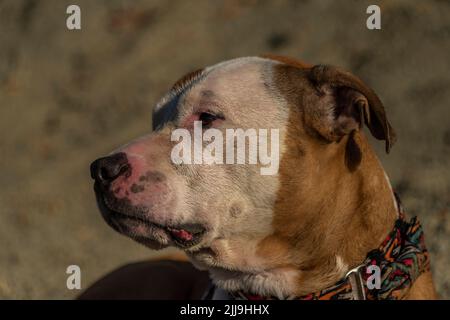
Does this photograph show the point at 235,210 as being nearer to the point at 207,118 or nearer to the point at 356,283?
the point at 207,118

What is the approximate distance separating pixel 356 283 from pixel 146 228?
90cm

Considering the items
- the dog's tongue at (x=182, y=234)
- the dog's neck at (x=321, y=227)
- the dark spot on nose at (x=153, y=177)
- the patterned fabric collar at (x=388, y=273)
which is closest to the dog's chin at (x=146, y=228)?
the dog's tongue at (x=182, y=234)

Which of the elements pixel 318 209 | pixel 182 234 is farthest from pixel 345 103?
pixel 182 234

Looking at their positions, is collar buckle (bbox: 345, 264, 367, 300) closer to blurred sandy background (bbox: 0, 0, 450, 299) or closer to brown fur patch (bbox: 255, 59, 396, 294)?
brown fur patch (bbox: 255, 59, 396, 294)

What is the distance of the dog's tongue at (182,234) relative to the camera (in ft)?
10.1

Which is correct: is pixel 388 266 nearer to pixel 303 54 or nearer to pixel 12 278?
pixel 12 278

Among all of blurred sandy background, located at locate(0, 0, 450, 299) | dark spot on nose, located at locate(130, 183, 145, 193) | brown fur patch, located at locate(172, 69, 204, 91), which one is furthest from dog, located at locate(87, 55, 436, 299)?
blurred sandy background, located at locate(0, 0, 450, 299)

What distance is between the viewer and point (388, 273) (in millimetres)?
3184

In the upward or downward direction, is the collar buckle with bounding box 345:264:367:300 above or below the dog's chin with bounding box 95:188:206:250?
below

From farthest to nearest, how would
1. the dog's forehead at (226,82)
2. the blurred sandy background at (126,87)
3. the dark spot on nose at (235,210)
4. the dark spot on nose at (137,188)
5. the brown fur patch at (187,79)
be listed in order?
1. the blurred sandy background at (126,87)
2. the brown fur patch at (187,79)
3. the dog's forehead at (226,82)
4. the dark spot on nose at (235,210)
5. the dark spot on nose at (137,188)

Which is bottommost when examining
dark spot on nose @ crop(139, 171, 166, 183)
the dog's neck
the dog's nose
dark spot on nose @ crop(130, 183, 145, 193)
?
Answer: the dog's neck

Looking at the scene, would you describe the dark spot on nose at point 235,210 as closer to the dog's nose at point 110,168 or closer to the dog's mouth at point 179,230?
the dog's mouth at point 179,230

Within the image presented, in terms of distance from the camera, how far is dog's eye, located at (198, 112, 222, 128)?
3221 mm

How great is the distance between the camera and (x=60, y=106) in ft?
28.1
